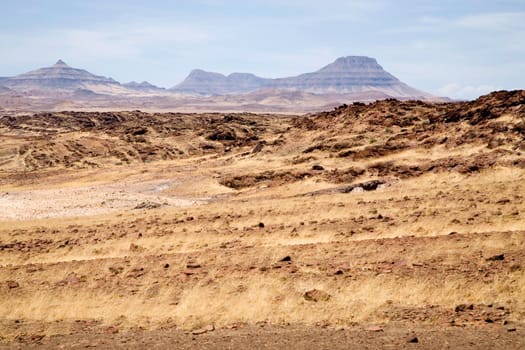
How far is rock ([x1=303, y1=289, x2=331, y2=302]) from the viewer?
11.7 metres

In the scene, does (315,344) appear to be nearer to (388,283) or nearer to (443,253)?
(388,283)

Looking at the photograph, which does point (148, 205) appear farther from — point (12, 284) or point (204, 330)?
point (204, 330)

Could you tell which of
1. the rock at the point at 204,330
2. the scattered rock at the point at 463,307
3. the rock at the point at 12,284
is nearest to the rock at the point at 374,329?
the scattered rock at the point at 463,307

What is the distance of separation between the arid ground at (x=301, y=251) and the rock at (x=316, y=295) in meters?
0.05

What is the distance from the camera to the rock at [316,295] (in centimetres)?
1170

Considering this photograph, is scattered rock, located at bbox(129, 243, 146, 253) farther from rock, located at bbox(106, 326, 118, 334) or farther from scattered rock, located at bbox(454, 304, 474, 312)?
scattered rock, located at bbox(454, 304, 474, 312)

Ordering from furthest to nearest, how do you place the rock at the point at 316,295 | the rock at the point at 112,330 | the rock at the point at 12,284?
the rock at the point at 12,284, the rock at the point at 316,295, the rock at the point at 112,330

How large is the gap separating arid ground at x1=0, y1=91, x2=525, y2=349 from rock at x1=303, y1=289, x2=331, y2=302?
0.16 feet

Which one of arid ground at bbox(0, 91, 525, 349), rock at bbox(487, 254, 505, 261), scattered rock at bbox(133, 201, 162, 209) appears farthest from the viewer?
scattered rock at bbox(133, 201, 162, 209)

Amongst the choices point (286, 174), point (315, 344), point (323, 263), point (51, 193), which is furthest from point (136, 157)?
point (315, 344)

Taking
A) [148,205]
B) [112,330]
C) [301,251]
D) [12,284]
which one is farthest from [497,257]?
[148,205]

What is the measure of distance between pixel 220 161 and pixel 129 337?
33.7 meters

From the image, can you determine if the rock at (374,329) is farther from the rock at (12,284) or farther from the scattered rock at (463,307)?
the rock at (12,284)

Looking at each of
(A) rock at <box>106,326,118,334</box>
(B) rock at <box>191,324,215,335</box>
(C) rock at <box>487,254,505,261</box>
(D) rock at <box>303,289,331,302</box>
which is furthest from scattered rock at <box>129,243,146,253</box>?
(C) rock at <box>487,254,505,261</box>
